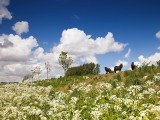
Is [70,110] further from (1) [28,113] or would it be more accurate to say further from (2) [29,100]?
(2) [29,100]

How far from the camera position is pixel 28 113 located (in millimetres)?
15250

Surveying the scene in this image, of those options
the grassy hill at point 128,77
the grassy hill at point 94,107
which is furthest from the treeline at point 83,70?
the grassy hill at point 94,107

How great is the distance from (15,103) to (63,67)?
1790 inches

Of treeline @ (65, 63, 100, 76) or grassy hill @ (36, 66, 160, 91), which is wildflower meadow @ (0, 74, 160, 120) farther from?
treeline @ (65, 63, 100, 76)

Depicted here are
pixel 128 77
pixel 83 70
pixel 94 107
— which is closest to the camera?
pixel 94 107

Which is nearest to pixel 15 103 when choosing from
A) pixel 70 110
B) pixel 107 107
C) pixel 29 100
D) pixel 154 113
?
pixel 29 100

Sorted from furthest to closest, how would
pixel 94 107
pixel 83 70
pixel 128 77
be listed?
pixel 83 70 < pixel 128 77 < pixel 94 107

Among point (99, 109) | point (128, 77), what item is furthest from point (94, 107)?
point (128, 77)

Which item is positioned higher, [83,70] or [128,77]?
[83,70]

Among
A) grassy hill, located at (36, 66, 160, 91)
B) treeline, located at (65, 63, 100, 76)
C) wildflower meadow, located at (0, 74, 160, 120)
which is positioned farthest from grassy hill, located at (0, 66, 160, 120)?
treeline, located at (65, 63, 100, 76)

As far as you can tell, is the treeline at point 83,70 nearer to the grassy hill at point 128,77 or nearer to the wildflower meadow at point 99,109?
the grassy hill at point 128,77

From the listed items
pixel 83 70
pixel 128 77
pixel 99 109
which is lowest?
pixel 99 109

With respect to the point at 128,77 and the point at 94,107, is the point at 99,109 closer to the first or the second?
the point at 94,107

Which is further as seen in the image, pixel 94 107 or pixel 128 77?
pixel 128 77
